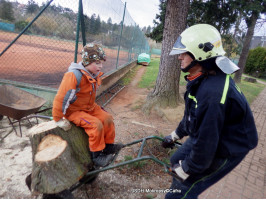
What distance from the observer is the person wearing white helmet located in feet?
5.27

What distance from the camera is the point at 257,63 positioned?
2547cm

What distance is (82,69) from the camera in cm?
245

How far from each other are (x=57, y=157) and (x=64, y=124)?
0.39m

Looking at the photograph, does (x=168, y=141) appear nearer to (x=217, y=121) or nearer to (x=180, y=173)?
(x=180, y=173)

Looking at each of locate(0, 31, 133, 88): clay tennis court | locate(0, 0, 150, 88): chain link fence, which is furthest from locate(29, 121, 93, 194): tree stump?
locate(0, 31, 133, 88): clay tennis court

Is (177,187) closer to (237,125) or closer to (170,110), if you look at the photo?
(237,125)

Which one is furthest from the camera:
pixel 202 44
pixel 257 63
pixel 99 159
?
pixel 257 63

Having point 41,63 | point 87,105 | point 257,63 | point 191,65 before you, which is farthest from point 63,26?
point 257,63

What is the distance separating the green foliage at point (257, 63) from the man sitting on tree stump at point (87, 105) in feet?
93.9

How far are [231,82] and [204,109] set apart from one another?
14.4 inches

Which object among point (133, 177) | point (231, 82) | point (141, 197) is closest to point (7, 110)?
point (133, 177)

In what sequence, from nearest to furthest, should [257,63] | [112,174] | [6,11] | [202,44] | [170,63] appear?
[202,44] → [112,174] → [170,63] → [6,11] → [257,63]

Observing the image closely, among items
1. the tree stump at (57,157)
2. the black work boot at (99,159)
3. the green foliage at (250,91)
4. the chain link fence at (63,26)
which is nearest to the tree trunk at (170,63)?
the chain link fence at (63,26)

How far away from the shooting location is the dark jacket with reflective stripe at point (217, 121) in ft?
5.20
